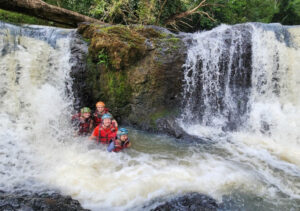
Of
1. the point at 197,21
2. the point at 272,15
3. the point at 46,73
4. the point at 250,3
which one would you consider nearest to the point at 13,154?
the point at 46,73

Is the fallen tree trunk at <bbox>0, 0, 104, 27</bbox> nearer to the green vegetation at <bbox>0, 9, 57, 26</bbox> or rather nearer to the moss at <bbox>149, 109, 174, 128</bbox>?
the green vegetation at <bbox>0, 9, 57, 26</bbox>

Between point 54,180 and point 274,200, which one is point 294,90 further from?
point 54,180

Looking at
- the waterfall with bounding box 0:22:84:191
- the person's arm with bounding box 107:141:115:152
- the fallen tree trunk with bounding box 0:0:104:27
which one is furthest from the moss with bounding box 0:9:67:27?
the person's arm with bounding box 107:141:115:152

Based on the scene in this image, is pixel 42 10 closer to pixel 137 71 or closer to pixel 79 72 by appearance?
pixel 79 72

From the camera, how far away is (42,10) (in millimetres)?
6203

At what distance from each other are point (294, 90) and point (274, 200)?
4.46 m

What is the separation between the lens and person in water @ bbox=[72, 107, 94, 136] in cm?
515

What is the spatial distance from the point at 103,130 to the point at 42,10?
4.12 meters

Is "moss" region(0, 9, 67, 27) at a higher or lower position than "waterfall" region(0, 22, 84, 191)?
higher

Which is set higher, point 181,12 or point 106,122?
point 181,12

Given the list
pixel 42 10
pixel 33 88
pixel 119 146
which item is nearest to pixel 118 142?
pixel 119 146

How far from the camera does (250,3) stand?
12719 millimetres

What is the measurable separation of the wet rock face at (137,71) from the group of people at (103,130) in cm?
92

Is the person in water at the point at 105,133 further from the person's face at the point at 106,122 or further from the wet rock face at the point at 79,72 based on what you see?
the wet rock face at the point at 79,72
